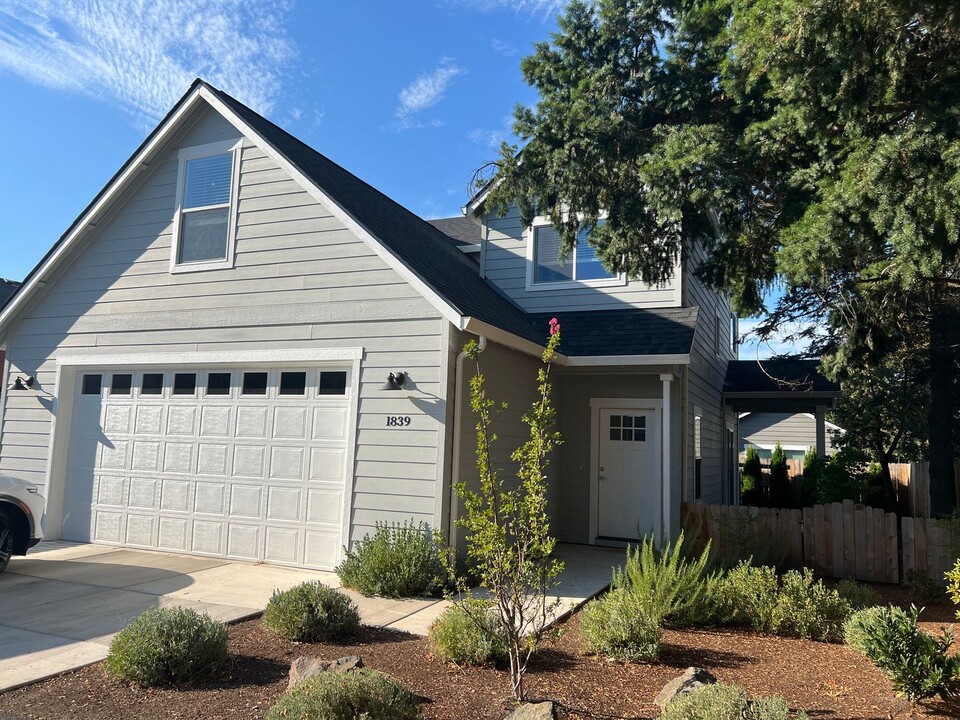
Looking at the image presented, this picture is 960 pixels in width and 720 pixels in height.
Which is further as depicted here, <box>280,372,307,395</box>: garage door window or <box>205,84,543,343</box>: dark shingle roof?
<box>280,372,307,395</box>: garage door window

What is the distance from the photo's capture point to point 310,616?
5637 mm

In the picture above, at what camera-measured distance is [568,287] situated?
1205 cm

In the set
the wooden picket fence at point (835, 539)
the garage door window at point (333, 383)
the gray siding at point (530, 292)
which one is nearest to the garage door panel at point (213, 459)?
the garage door window at point (333, 383)

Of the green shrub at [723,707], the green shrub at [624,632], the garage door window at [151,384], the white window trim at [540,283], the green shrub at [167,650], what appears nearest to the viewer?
the green shrub at [723,707]

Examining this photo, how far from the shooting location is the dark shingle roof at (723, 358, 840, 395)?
1432cm

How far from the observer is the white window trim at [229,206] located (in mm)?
9602

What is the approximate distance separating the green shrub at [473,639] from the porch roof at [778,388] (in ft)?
34.0

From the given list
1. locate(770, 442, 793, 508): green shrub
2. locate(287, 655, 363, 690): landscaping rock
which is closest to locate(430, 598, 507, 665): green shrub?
locate(287, 655, 363, 690): landscaping rock

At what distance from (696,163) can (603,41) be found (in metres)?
2.40

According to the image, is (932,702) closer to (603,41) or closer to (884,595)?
(884,595)

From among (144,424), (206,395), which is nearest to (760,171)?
(206,395)

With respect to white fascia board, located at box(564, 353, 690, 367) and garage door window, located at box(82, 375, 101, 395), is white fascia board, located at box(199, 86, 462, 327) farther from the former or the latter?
garage door window, located at box(82, 375, 101, 395)

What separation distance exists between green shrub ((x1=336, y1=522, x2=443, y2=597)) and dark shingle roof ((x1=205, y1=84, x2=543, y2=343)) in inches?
102

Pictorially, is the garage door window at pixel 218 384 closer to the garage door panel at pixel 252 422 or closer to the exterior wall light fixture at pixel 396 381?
the garage door panel at pixel 252 422
